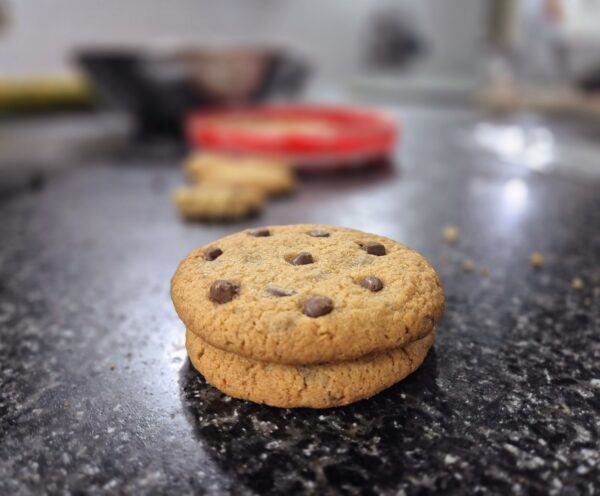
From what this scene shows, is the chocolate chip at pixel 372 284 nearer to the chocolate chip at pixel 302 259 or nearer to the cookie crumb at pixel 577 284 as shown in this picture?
the chocolate chip at pixel 302 259

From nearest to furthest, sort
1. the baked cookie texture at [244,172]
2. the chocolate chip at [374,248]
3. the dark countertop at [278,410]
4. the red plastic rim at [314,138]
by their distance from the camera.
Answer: the dark countertop at [278,410]
the chocolate chip at [374,248]
the baked cookie texture at [244,172]
the red plastic rim at [314,138]

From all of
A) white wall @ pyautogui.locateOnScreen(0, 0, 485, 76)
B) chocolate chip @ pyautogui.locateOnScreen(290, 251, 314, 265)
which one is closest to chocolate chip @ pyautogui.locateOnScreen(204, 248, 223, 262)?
chocolate chip @ pyautogui.locateOnScreen(290, 251, 314, 265)

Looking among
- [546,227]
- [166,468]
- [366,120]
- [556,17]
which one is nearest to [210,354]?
[166,468]

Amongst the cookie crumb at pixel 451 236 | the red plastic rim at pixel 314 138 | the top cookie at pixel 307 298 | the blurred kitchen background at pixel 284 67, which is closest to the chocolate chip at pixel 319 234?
the top cookie at pixel 307 298

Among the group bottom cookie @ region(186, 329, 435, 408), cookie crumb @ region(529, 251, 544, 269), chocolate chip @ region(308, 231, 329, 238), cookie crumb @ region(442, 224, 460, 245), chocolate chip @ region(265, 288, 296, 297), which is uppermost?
chocolate chip @ region(265, 288, 296, 297)

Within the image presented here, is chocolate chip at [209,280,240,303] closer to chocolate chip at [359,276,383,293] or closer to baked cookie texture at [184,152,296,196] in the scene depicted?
chocolate chip at [359,276,383,293]

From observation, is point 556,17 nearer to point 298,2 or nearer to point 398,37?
point 398,37
